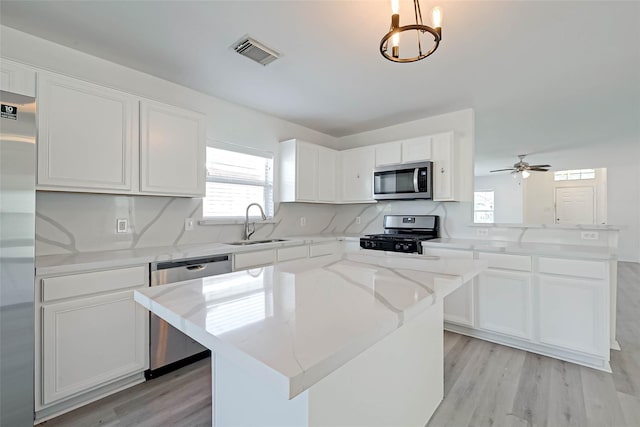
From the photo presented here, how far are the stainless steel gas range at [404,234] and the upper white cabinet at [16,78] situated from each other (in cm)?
303

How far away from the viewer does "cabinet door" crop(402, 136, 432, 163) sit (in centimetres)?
332

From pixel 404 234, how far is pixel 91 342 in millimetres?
3133

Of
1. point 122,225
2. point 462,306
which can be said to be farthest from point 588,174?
point 122,225

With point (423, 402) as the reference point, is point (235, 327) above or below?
above

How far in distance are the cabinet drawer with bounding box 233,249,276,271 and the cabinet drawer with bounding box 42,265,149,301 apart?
73 cm

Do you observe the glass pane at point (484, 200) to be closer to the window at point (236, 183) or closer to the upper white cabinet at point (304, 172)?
the upper white cabinet at point (304, 172)

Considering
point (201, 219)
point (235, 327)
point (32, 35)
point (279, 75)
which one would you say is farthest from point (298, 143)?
point (235, 327)

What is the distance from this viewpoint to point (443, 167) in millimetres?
3227

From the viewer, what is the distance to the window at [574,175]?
26.1ft

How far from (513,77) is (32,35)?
368 centimetres

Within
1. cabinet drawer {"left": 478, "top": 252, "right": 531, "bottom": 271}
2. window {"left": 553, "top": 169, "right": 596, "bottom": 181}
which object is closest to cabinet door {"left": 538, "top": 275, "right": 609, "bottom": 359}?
cabinet drawer {"left": 478, "top": 252, "right": 531, "bottom": 271}

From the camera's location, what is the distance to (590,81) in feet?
8.66

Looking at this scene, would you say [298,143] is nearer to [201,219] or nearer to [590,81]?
[201,219]

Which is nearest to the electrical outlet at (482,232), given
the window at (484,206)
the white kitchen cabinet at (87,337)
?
the white kitchen cabinet at (87,337)
